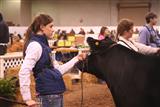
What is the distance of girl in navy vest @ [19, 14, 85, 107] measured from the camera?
12.7 feet

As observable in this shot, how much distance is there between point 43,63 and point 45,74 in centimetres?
11

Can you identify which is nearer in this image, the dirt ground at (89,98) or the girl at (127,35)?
the girl at (127,35)

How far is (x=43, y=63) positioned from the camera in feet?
13.1

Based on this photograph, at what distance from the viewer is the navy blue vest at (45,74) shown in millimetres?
3983

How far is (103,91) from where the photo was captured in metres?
9.14

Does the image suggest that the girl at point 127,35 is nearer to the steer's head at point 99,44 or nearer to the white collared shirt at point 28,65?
the steer's head at point 99,44

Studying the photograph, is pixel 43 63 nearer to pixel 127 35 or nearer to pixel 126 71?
pixel 126 71

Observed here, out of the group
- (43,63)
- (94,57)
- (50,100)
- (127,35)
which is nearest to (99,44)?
(94,57)

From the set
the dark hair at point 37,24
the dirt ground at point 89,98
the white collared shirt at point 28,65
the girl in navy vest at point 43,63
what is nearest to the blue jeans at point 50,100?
the girl in navy vest at point 43,63

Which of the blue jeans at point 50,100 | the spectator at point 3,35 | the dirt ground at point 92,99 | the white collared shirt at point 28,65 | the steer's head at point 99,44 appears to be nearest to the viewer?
the white collared shirt at point 28,65

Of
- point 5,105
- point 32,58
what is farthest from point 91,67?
point 5,105

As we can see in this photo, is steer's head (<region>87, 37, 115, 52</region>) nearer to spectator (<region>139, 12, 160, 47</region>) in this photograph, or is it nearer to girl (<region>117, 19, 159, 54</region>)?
girl (<region>117, 19, 159, 54</region>)

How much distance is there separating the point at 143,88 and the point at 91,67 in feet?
2.05

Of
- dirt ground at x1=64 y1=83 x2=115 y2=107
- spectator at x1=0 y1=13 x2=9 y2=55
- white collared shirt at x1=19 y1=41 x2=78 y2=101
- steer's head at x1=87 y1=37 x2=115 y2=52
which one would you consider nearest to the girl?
steer's head at x1=87 y1=37 x2=115 y2=52
